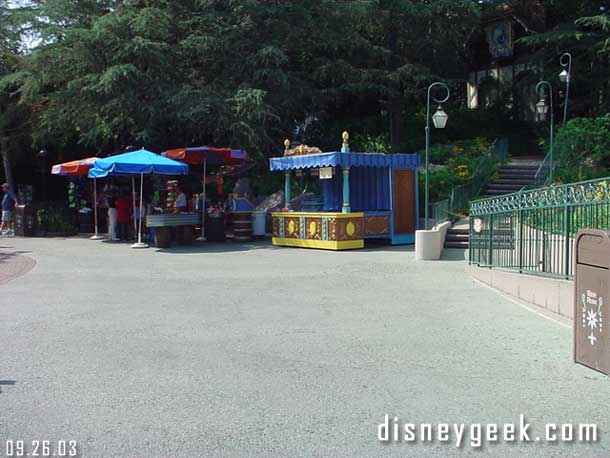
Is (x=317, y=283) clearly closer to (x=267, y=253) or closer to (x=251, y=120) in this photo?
(x=267, y=253)

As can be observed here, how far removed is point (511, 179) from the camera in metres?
23.7

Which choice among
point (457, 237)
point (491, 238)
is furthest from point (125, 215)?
point (491, 238)

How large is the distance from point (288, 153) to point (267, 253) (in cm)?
418

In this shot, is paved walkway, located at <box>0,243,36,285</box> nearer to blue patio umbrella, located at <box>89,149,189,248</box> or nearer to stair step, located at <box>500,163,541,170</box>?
blue patio umbrella, located at <box>89,149,189,248</box>

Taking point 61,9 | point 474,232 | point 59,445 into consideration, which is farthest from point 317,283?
point 61,9

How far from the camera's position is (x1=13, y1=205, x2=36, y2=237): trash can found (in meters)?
23.1

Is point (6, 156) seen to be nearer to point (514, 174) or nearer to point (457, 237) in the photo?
point (457, 237)

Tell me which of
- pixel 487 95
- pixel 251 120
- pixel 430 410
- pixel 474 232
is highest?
pixel 487 95

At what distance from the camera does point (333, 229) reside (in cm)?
1756

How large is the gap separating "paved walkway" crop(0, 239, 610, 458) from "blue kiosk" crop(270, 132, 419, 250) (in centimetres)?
633

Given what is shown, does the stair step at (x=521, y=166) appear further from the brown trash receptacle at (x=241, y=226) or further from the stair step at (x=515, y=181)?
the brown trash receptacle at (x=241, y=226)

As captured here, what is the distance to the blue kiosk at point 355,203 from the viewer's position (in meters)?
17.8

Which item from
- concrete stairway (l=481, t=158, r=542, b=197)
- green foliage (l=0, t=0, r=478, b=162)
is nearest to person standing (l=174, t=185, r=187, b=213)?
green foliage (l=0, t=0, r=478, b=162)
